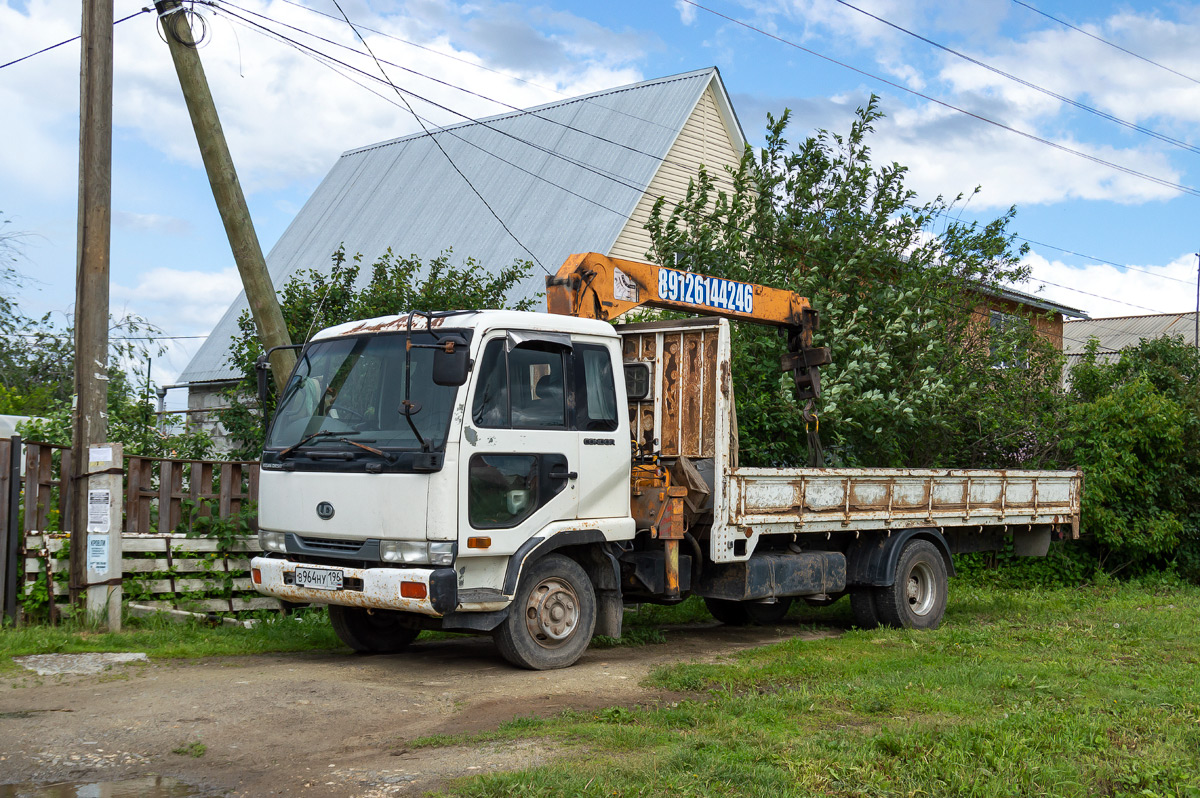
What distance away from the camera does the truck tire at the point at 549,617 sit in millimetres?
7727

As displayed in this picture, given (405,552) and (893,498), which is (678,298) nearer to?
(893,498)

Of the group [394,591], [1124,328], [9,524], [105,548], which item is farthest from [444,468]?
[1124,328]

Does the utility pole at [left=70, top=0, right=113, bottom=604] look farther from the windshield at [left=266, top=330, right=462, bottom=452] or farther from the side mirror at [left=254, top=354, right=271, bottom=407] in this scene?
the windshield at [left=266, top=330, right=462, bottom=452]

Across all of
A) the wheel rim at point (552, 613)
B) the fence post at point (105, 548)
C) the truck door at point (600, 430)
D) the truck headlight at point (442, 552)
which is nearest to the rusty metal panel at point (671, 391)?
the truck door at point (600, 430)

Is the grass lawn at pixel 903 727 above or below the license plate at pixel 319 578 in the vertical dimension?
below

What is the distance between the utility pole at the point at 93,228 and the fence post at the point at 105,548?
1.15ft

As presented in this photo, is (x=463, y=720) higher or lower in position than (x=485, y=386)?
lower

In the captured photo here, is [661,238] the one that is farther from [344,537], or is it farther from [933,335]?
[344,537]

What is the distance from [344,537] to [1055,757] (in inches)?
180

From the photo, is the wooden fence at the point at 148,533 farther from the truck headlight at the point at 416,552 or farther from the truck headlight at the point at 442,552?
the truck headlight at the point at 442,552

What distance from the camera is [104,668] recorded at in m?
7.57

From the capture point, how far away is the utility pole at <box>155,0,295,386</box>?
9.88 m

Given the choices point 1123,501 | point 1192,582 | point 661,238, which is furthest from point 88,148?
point 1192,582

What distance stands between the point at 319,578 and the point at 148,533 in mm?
2744
